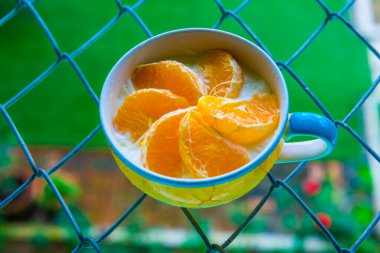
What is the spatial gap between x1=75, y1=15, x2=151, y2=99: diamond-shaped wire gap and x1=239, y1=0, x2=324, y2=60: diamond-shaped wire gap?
1.37 ft

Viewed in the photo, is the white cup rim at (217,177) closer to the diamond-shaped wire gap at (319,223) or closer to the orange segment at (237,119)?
the orange segment at (237,119)

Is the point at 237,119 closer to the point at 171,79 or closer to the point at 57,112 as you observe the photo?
the point at 171,79

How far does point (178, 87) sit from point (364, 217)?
119cm

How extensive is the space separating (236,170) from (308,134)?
0.34 ft

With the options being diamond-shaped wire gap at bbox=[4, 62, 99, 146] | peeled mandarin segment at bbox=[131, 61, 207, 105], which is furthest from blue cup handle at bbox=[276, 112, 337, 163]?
diamond-shaped wire gap at bbox=[4, 62, 99, 146]

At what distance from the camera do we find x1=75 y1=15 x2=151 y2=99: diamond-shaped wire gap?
163cm

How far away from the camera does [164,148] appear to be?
18.9 inches

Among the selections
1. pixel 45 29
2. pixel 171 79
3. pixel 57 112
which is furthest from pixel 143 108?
pixel 57 112

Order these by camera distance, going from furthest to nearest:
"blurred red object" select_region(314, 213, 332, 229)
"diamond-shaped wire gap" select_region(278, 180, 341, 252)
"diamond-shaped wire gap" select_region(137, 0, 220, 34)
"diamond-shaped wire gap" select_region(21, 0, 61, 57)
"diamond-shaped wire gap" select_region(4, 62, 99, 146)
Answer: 1. "diamond-shaped wire gap" select_region(137, 0, 220, 34)
2. "diamond-shaped wire gap" select_region(4, 62, 99, 146)
3. "blurred red object" select_region(314, 213, 332, 229)
4. "diamond-shaped wire gap" select_region(21, 0, 61, 57)
5. "diamond-shaped wire gap" select_region(278, 180, 341, 252)

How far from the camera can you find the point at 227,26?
165 cm

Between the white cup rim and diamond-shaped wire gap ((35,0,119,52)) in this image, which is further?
diamond-shaped wire gap ((35,0,119,52))

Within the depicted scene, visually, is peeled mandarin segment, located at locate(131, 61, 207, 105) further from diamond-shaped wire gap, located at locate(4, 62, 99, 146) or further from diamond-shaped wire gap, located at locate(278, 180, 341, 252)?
diamond-shaped wire gap, located at locate(4, 62, 99, 146)

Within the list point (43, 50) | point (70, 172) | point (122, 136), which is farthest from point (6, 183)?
point (122, 136)

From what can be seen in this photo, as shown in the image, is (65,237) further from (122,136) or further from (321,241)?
(122,136)
